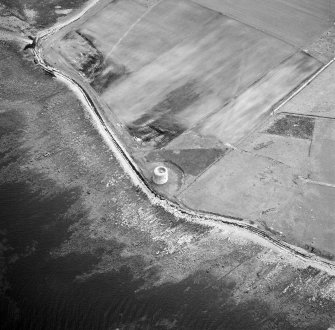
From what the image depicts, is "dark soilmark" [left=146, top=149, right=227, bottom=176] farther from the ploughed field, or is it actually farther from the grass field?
the grass field

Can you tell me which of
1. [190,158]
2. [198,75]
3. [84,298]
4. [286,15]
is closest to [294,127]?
[190,158]

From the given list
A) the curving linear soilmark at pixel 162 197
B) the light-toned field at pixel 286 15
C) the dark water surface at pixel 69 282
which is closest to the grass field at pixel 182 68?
the light-toned field at pixel 286 15

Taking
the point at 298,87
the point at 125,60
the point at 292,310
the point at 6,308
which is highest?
the point at 125,60

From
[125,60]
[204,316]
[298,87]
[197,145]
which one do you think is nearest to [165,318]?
[204,316]

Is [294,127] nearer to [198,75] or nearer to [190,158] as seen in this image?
[190,158]

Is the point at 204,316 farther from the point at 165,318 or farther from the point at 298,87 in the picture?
the point at 298,87
